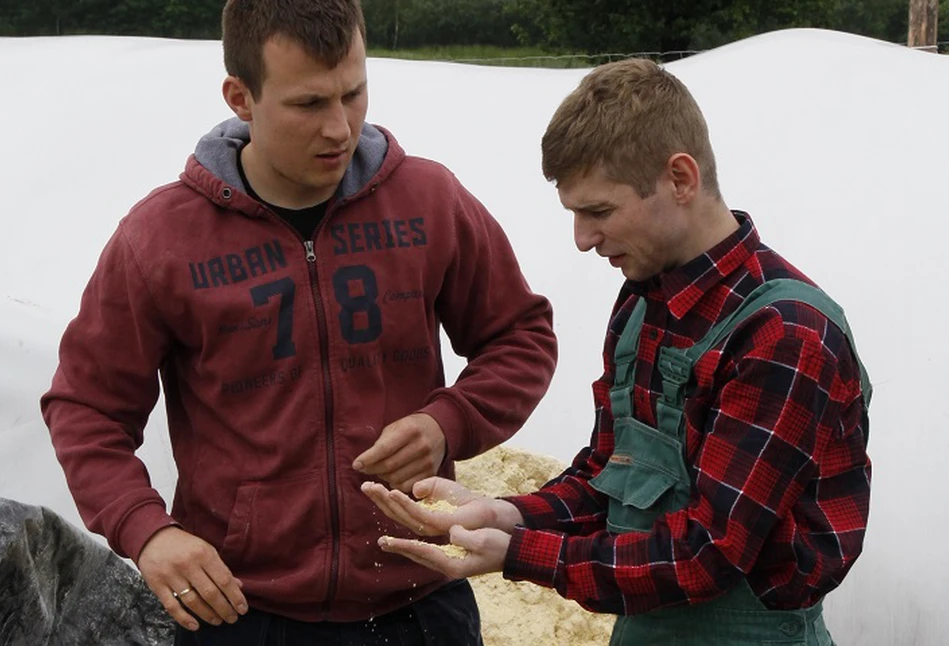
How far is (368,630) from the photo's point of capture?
178 cm

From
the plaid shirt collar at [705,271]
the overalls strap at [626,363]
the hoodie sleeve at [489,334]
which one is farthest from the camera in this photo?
the hoodie sleeve at [489,334]

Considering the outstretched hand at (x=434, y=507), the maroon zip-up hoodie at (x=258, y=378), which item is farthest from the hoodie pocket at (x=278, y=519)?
the outstretched hand at (x=434, y=507)

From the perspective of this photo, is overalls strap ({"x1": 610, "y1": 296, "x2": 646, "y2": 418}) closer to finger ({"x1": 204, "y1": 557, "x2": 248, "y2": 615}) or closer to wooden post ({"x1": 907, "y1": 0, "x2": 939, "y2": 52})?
finger ({"x1": 204, "y1": 557, "x2": 248, "y2": 615})

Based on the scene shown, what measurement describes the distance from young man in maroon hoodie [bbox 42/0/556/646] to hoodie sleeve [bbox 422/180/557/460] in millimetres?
26

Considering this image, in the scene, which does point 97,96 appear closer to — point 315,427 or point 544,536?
point 315,427

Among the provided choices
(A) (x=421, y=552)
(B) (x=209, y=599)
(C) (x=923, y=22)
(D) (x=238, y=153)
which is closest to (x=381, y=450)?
(A) (x=421, y=552)

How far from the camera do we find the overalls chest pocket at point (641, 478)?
1502 mm

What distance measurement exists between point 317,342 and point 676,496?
538 mm

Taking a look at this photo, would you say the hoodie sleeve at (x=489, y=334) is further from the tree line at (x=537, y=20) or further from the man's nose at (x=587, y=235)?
the tree line at (x=537, y=20)

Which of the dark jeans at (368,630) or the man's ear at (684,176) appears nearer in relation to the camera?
the man's ear at (684,176)

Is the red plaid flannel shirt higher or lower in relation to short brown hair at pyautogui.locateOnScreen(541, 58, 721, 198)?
lower

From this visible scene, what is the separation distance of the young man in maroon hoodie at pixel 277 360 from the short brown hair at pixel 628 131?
1.13 feet

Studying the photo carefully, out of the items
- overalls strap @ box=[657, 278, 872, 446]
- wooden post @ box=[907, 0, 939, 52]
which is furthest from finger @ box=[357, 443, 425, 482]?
wooden post @ box=[907, 0, 939, 52]

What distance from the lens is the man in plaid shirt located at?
4.53 ft
